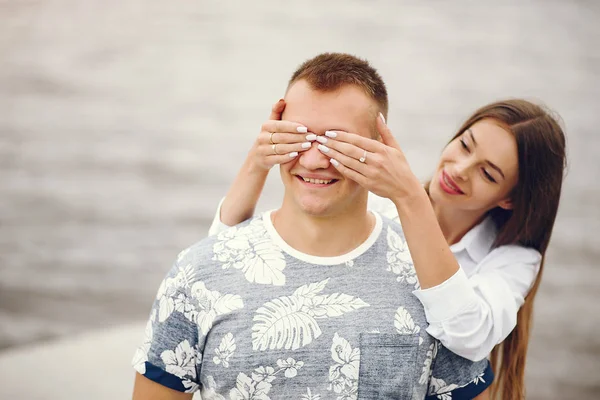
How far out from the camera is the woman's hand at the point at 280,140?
1477 mm

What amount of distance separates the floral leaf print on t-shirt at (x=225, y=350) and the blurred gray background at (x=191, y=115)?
2.77 m

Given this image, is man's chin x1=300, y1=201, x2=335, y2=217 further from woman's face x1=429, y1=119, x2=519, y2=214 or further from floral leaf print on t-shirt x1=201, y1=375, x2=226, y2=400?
woman's face x1=429, y1=119, x2=519, y2=214

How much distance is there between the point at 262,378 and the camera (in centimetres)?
148

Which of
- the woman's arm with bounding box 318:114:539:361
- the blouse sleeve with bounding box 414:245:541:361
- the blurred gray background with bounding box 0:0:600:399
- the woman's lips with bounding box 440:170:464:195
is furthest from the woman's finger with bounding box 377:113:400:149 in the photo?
the blurred gray background with bounding box 0:0:600:399

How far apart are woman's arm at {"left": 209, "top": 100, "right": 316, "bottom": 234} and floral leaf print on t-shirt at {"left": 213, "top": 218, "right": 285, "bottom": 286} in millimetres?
177

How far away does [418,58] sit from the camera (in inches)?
245

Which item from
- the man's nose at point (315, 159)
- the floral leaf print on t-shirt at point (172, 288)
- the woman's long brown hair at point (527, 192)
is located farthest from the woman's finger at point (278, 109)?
the woman's long brown hair at point (527, 192)

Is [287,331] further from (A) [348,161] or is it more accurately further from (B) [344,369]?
(A) [348,161]

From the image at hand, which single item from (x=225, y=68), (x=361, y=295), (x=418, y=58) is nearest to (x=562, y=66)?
(x=418, y=58)

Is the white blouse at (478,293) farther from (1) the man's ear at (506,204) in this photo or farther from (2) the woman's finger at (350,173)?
(2) the woman's finger at (350,173)

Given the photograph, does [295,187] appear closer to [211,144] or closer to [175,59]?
[211,144]

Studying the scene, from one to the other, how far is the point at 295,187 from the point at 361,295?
28cm

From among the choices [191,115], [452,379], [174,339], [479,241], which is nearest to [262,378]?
[174,339]

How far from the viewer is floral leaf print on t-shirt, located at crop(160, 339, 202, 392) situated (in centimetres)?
150
